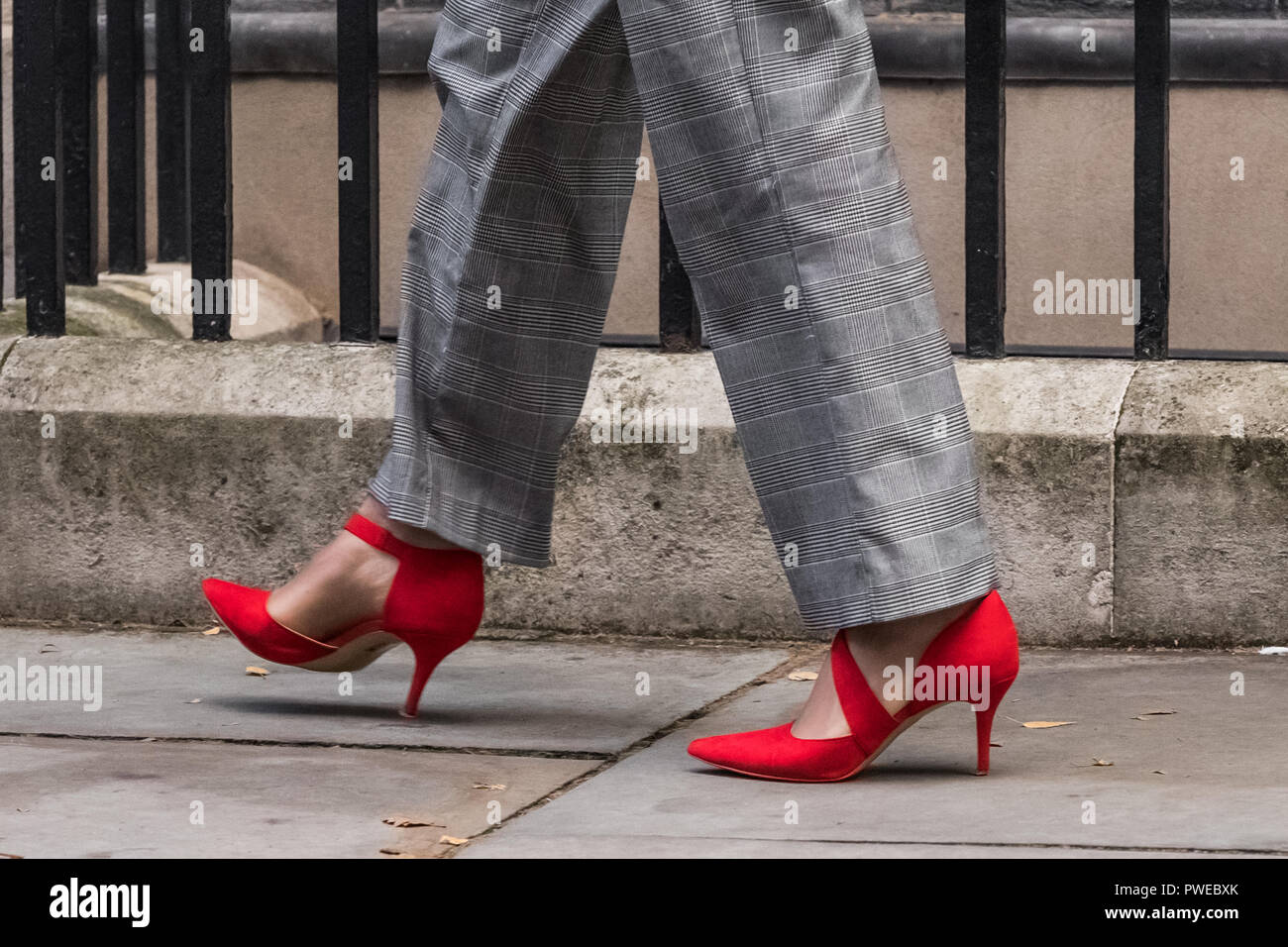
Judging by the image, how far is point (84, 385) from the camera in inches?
115

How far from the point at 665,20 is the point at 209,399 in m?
1.22

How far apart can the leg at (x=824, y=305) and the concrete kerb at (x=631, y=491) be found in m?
0.73

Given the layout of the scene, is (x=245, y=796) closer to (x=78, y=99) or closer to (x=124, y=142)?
(x=78, y=99)

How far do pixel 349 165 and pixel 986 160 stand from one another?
960 mm

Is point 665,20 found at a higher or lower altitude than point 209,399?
higher

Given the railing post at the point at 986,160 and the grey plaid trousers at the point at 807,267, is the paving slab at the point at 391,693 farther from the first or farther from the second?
the railing post at the point at 986,160

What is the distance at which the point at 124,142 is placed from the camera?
4.12 meters

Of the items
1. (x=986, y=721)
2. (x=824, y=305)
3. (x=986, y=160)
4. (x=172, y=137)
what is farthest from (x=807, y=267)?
(x=172, y=137)

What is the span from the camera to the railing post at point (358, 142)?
283 centimetres

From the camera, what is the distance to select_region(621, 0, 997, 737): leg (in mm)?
1888

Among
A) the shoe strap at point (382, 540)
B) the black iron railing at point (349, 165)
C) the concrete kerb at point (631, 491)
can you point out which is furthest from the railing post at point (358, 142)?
the shoe strap at point (382, 540)

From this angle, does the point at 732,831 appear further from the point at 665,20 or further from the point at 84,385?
the point at 84,385

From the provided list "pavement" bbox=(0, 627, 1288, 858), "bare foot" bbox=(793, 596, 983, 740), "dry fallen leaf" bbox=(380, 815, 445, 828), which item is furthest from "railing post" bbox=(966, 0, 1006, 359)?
"dry fallen leaf" bbox=(380, 815, 445, 828)

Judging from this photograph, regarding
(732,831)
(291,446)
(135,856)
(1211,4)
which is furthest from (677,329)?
(1211,4)
